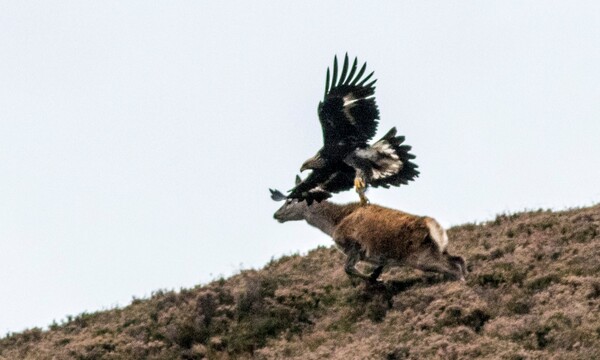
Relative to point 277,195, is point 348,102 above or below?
above

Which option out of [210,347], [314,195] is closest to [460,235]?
[314,195]

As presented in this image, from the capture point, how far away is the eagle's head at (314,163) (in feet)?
62.0

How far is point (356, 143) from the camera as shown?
18.3 meters

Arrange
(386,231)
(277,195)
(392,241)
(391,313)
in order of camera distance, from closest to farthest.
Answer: (391,313) < (392,241) < (386,231) < (277,195)

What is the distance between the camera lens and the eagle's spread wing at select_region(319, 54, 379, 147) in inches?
709

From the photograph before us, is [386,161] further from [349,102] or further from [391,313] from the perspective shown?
[391,313]

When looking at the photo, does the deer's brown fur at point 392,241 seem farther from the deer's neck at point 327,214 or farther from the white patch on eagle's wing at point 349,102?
the white patch on eagle's wing at point 349,102

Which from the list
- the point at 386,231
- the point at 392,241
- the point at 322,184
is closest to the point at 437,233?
the point at 392,241

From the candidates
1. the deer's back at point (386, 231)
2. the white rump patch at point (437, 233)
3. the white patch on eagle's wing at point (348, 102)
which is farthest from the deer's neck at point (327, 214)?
the white rump patch at point (437, 233)

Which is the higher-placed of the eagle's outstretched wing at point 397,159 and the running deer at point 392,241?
the eagle's outstretched wing at point 397,159

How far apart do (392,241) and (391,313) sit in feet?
3.71

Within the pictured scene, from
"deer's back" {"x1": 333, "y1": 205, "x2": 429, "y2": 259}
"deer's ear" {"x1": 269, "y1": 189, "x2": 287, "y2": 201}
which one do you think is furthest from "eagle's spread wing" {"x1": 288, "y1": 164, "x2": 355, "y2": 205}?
"deer's ear" {"x1": 269, "y1": 189, "x2": 287, "y2": 201}

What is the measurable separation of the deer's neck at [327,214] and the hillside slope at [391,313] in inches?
34.6

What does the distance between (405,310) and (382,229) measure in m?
1.41
